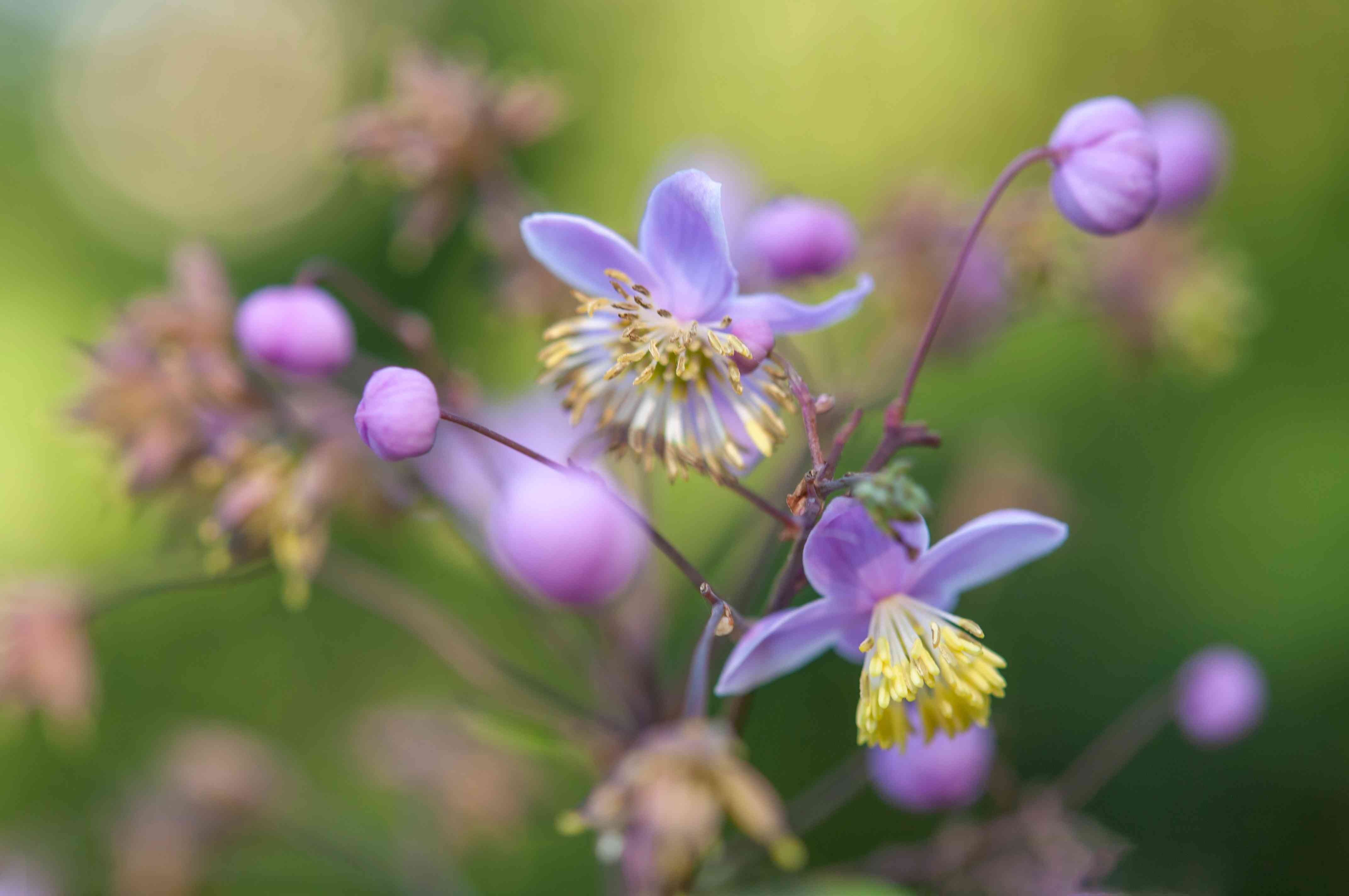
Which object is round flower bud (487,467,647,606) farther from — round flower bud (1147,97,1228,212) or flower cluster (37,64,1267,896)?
round flower bud (1147,97,1228,212)

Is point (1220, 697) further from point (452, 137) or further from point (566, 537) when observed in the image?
point (452, 137)

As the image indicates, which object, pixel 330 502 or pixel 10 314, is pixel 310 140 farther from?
pixel 10 314

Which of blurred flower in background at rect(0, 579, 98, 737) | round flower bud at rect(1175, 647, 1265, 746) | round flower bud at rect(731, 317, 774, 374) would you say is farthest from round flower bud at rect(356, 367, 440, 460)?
round flower bud at rect(1175, 647, 1265, 746)

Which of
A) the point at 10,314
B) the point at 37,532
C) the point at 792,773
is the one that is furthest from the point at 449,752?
the point at 10,314

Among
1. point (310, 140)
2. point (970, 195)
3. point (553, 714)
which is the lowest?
point (553, 714)

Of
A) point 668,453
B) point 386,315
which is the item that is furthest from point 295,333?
point 668,453

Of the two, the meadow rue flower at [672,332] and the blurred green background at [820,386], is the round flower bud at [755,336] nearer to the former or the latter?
the meadow rue flower at [672,332]
